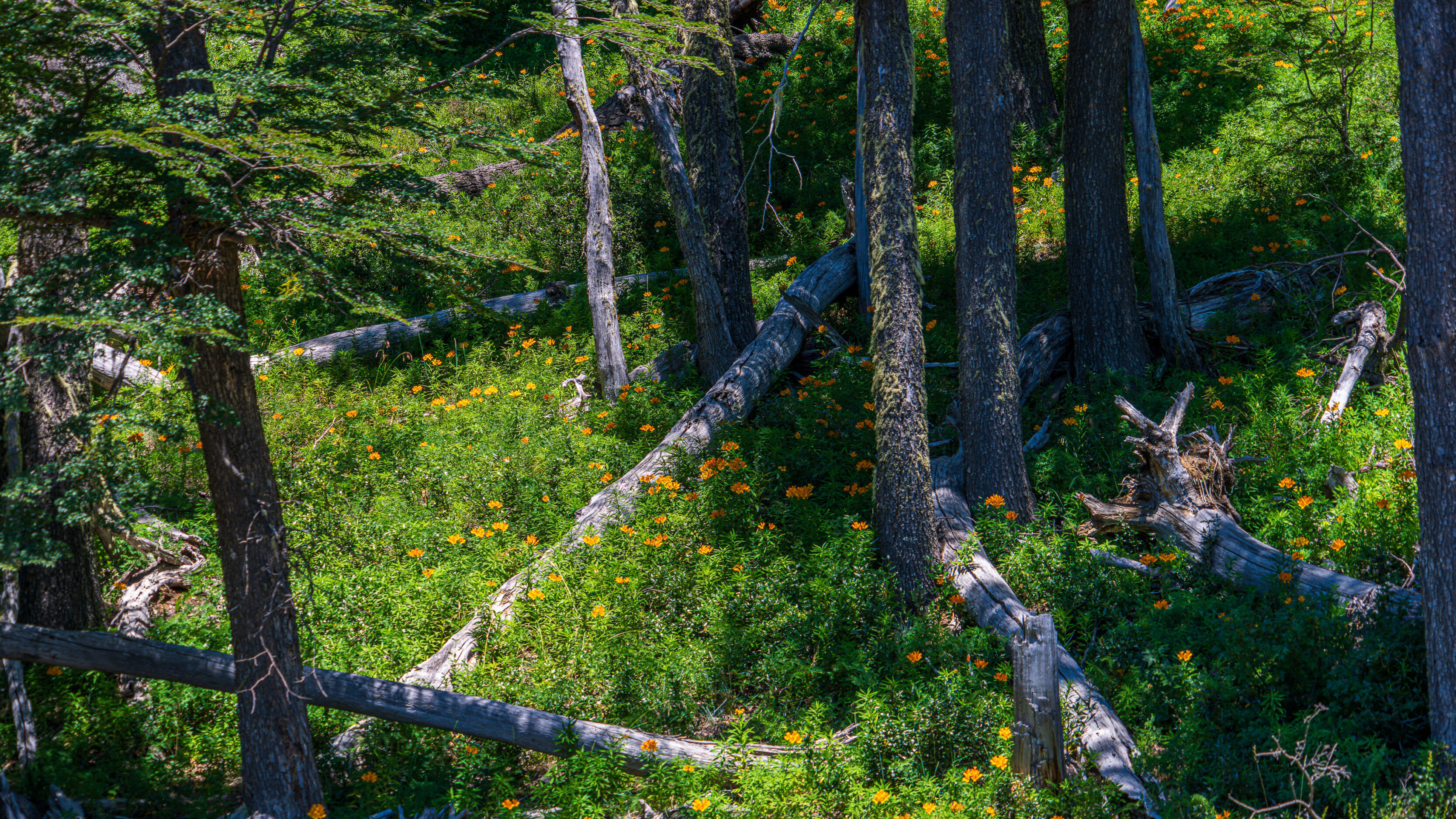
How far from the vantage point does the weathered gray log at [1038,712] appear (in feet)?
12.3

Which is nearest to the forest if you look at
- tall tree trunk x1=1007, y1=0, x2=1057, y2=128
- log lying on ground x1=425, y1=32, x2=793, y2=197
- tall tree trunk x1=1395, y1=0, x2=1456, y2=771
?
tall tree trunk x1=1395, y1=0, x2=1456, y2=771

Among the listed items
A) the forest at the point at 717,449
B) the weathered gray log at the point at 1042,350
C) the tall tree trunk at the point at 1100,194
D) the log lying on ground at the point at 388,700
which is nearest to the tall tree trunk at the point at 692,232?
the forest at the point at 717,449

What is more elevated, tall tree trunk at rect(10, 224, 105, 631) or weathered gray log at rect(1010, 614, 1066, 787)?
tall tree trunk at rect(10, 224, 105, 631)

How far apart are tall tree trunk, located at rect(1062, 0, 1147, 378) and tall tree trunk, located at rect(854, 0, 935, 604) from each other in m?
2.28

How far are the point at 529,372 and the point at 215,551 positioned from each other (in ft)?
9.79

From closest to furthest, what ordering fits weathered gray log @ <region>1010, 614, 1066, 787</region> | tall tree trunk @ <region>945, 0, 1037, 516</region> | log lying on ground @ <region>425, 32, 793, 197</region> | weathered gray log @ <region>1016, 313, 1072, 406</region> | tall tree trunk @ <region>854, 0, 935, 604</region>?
weathered gray log @ <region>1010, 614, 1066, 787</region>
tall tree trunk @ <region>854, 0, 935, 604</region>
tall tree trunk @ <region>945, 0, 1037, 516</region>
weathered gray log @ <region>1016, 313, 1072, 406</region>
log lying on ground @ <region>425, 32, 793, 197</region>

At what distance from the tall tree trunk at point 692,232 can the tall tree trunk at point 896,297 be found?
269 cm

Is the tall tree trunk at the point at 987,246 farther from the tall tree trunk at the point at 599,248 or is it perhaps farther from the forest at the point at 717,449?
the tall tree trunk at the point at 599,248

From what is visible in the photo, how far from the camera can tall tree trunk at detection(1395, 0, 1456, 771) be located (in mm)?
3490

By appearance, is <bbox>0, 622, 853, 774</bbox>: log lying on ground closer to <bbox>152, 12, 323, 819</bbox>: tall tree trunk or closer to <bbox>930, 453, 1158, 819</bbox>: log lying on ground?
<bbox>152, 12, 323, 819</bbox>: tall tree trunk

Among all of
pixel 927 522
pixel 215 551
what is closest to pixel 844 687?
pixel 927 522

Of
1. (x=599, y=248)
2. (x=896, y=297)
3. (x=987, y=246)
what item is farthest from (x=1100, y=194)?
(x=599, y=248)

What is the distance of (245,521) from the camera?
355cm

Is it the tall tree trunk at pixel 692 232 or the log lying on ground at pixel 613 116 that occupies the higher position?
the log lying on ground at pixel 613 116
